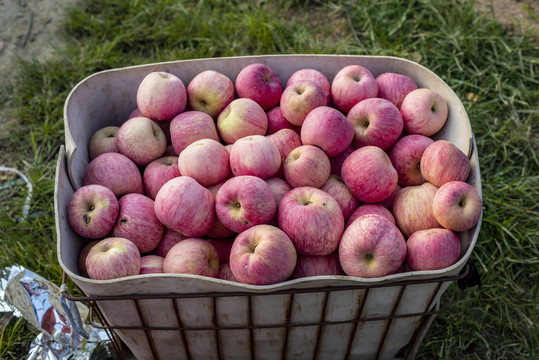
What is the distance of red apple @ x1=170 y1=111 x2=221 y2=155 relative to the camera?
201 centimetres

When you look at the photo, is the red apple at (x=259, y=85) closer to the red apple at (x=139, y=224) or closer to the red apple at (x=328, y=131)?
the red apple at (x=328, y=131)

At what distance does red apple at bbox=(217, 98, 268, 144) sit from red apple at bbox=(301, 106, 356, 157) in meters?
0.21

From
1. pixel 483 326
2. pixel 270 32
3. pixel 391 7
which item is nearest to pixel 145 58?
pixel 270 32

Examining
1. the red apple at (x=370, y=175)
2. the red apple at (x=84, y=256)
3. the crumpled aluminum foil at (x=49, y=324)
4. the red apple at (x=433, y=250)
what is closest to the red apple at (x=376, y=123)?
the red apple at (x=370, y=175)

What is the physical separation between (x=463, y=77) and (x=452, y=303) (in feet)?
5.29

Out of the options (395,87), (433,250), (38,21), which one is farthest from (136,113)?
(38,21)

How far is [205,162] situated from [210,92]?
0.43 m

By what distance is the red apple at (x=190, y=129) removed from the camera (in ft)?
6.60

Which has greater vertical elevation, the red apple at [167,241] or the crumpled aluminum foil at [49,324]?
the red apple at [167,241]

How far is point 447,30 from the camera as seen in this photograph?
3451mm

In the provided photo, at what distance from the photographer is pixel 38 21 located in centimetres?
371

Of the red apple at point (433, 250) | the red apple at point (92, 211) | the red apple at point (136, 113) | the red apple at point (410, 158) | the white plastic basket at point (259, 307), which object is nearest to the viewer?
the white plastic basket at point (259, 307)

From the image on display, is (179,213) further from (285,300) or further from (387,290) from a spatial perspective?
(387,290)

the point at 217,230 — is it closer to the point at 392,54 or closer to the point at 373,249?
the point at 373,249
